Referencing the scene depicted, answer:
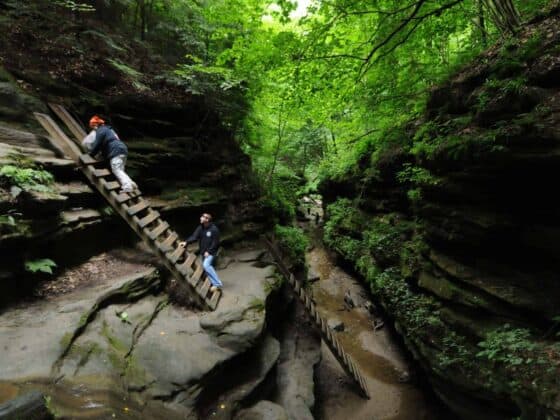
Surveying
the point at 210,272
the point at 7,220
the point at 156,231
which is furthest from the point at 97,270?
the point at 210,272

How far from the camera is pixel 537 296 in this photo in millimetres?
6363

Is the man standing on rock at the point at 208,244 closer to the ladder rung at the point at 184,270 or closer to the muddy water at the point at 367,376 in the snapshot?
the ladder rung at the point at 184,270

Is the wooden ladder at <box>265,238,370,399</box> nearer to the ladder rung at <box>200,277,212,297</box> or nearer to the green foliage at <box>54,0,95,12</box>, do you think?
the ladder rung at <box>200,277,212,297</box>

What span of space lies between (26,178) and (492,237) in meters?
10.4

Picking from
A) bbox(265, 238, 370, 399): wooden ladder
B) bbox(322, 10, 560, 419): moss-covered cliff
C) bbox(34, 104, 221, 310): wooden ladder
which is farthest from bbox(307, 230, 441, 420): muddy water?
bbox(34, 104, 221, 310): wooden ladder

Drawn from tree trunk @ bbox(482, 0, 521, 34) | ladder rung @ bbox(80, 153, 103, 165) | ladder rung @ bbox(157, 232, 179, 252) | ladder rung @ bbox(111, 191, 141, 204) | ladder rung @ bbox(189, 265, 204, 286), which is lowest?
ladder rung @ bbox(189, 265, 204, 286)

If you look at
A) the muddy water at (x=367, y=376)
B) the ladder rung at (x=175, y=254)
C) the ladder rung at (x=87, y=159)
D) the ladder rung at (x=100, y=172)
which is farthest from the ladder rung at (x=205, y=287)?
the muddy water at (x=367, y=376)

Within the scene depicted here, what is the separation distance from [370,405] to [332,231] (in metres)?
11.3

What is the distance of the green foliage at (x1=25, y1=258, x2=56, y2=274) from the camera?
236 inches

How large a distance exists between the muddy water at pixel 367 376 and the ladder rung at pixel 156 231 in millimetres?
7388

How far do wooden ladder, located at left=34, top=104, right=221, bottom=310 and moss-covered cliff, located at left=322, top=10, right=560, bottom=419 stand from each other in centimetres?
624

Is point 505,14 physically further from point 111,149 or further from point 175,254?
point 111,149

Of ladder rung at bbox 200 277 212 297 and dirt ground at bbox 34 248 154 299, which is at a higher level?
dirt ground at bbox 34 248 154 299

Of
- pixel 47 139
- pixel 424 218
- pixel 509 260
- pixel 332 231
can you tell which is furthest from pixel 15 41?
pixel 332 231
